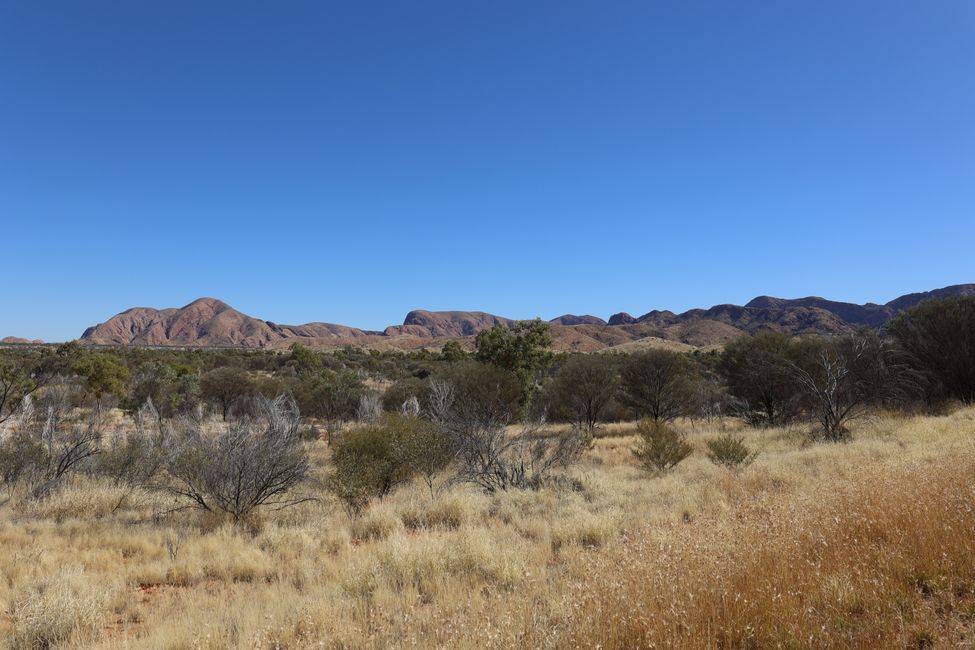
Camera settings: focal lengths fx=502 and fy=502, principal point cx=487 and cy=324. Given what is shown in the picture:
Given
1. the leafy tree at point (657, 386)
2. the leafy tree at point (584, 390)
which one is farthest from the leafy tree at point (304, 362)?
the leafy tree at point (657, 386)

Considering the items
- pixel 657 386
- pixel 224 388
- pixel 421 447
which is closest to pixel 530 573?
pixel 421 447

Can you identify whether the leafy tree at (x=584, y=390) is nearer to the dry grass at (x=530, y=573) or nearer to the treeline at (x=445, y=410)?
the treeline at (x=445, y=410)

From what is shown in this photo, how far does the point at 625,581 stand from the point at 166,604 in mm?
5060

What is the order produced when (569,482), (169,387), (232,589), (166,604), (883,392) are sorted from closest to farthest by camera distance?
(166,604), (232,589), (569,482), (883,392), (169,387)

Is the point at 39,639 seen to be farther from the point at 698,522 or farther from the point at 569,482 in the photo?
the point at 569,482

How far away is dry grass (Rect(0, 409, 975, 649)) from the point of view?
355 cm

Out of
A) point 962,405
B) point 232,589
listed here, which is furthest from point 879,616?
point 962,405

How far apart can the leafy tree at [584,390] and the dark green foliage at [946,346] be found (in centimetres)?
1459

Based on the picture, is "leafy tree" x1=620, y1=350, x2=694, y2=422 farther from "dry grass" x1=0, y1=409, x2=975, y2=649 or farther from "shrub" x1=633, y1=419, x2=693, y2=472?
"dry grass" x1=0, y1=409, x2=975, y2=649

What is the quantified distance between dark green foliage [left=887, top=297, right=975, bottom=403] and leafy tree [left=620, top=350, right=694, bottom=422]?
35.1ft

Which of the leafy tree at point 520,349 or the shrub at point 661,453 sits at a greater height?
the leafy tree at point 520,349

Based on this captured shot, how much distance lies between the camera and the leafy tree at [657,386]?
29781 mm

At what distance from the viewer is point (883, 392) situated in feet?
77.0

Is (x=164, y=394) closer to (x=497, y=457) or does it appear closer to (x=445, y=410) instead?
(x=445, y=410)
